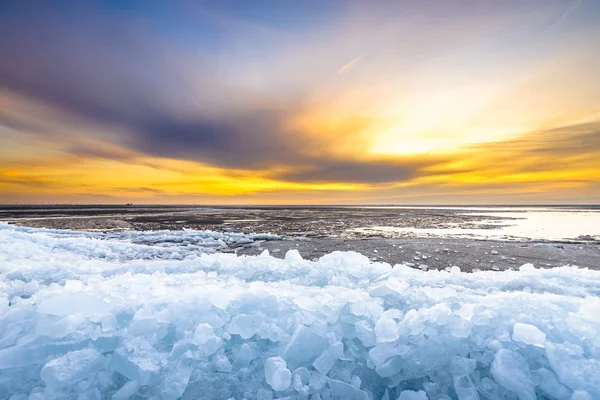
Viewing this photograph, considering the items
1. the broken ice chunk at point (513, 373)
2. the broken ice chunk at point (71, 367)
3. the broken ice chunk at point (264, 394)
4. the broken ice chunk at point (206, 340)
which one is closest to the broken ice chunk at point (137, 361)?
the broken ice chunk at point (71, 367)

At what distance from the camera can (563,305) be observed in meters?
2.69

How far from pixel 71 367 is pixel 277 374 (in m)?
1.43

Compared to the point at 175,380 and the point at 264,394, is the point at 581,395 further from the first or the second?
the point at 175,380

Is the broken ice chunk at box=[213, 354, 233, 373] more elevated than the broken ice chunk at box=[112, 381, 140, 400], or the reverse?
the broken ice chunk at box=[213, 354, 233, 373]

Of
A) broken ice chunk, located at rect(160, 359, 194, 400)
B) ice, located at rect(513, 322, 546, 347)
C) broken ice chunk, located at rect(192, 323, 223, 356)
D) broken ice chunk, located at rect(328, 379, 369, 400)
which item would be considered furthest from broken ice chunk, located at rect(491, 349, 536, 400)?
broken ice chunk, located at rect(160, 359, 194, 400)

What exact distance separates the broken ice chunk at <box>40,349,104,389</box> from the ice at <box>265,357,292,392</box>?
4.02 ft

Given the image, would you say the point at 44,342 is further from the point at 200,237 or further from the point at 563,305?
the point at 200,237

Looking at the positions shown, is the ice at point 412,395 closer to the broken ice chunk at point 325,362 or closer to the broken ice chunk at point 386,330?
the broken ice chunk at point 386,330

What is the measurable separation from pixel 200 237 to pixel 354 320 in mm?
11628

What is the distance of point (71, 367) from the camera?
200cm

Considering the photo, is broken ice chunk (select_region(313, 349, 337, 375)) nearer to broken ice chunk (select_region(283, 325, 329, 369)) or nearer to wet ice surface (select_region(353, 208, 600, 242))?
broken ice chunk (select_region(283, 325, 329, 369))

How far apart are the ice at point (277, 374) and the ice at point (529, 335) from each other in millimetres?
1726

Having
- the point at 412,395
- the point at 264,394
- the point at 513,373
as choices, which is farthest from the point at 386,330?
the point at 264,394

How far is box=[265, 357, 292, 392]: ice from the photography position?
1921mm
